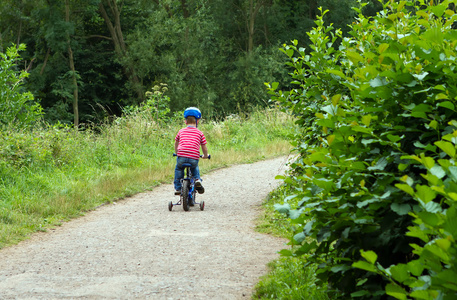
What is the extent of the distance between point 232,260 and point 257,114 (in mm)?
16850

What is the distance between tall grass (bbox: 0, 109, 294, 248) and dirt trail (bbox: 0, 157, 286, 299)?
503 millimetres

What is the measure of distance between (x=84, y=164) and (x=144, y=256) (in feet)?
21.5

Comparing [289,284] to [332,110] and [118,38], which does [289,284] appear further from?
[118,38]

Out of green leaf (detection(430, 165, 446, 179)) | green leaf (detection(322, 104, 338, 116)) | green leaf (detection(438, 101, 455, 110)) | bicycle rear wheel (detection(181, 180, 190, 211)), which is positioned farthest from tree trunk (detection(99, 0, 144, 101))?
green leaf (detection(430, 165, 446, 179))

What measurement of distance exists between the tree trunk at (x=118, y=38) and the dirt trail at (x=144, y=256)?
24602mm

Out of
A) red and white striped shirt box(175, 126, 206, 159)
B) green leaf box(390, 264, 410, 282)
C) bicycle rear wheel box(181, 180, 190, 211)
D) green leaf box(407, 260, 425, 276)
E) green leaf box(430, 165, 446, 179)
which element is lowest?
bicycle rear wheel box(181, 180, 190, 211)

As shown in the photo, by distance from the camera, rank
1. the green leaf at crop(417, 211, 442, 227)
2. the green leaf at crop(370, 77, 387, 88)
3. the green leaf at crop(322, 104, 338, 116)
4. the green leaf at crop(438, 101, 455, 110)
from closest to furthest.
A: the green leaf at crop(417, 211, 442, 227)
the green leaf at crop(438, 101, 455, 110)
the green leaf at crop(370, 77, 387, 88)
the green leaf at crop(322, 104, 338, 116)

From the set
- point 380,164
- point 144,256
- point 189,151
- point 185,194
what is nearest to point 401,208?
point 380,164

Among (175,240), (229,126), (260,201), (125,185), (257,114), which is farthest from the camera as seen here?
(257,114)

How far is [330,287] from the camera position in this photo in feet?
10.7

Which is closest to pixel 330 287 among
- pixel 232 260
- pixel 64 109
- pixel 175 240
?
pixel 232 260

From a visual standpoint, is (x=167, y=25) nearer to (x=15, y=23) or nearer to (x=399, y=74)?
(x=15, y=23)

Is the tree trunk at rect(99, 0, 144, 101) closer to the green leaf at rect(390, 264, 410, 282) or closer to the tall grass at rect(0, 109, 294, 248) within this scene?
the tall grass at rect(0, 109, 294, 248)

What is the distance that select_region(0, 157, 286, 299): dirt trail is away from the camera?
4734 millimetres
